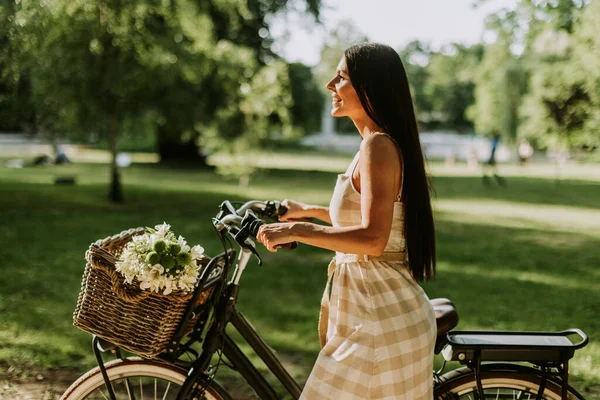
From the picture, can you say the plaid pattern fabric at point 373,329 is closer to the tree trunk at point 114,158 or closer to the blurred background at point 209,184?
the blurred background at point 209,184

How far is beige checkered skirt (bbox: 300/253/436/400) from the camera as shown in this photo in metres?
2.12

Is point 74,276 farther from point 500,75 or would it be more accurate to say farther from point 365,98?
point 500,75

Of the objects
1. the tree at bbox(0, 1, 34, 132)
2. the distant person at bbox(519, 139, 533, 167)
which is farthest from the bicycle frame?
the distant person at bbox(519, 139, 533, 167)

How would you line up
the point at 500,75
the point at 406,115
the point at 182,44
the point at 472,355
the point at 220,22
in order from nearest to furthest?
the point at 406,115
the point at 472,355
the point at 182,44
the point at 220,22
the point at 500,75

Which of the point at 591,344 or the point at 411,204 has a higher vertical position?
the point at 411,204

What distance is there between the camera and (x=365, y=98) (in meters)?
2.14

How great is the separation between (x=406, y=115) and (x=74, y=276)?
6.34 metres

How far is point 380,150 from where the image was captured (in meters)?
2.05

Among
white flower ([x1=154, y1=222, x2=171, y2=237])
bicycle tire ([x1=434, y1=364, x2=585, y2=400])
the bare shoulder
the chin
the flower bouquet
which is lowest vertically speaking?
bicycle tire ([x1=434, y1=364, x2=585, y2=400])

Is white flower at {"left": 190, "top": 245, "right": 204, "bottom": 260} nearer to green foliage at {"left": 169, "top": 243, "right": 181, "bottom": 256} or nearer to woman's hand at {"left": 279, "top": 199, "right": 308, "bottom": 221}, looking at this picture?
green foliage at {"left": 169, "top": 243, "right": 181, "bottom": 256}

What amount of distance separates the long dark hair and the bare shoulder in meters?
0.04

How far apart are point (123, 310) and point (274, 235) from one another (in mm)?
557

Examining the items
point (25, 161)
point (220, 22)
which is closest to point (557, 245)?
point (220, 22)

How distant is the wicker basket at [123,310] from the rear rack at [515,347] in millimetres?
964
